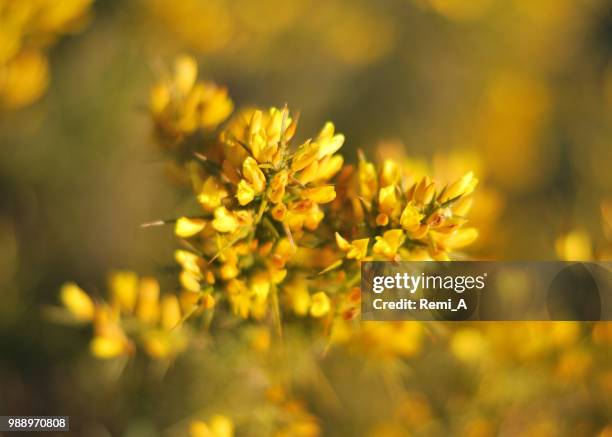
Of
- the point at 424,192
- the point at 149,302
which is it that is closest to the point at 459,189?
the point at 424,192

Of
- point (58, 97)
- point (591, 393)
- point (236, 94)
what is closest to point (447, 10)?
point (236, 94)

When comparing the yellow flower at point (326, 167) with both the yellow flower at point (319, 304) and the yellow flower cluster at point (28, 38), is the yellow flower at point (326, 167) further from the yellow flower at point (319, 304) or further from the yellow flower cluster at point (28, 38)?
the yellow flower cluster at point (28, 38)

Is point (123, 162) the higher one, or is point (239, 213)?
point (123, 162)

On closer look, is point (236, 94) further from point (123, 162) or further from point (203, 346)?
point (203, 346)

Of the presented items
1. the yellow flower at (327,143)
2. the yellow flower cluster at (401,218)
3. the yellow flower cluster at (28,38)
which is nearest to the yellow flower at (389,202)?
the yellow flower cluster at (401,218)

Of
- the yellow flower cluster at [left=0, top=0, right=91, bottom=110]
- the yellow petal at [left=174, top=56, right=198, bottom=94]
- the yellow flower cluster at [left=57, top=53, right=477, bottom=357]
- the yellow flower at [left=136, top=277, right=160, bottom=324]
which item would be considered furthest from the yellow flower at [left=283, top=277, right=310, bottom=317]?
the yellow flower cluster at [left=0, top=0, right=91, bottom=110]

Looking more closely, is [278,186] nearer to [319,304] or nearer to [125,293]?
[319,304]
